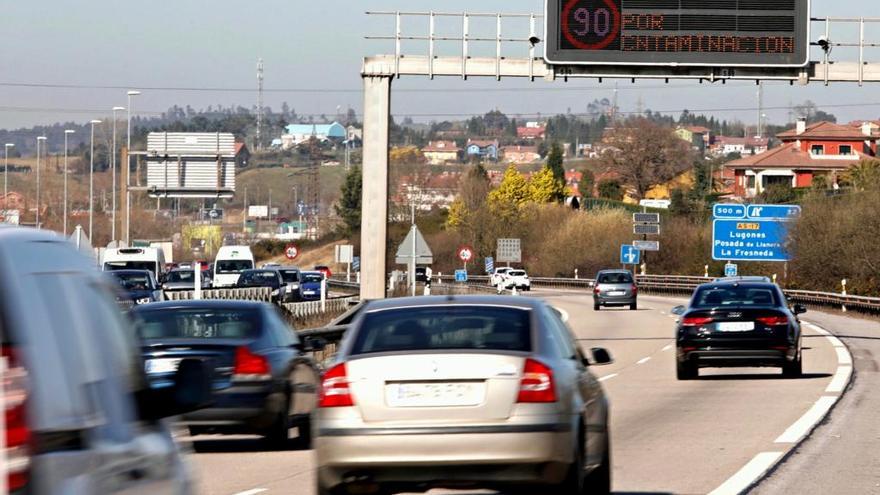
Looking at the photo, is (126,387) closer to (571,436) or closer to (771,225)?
(571,436)

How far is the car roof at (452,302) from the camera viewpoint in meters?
10.7

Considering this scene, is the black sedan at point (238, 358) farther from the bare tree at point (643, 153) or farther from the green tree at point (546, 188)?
the green tree at point (546, 188)

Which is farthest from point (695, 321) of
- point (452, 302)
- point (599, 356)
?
point (452, 302)


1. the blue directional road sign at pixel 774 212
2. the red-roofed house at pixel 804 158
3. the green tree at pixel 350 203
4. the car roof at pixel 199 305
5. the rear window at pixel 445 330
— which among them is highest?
the red-roofed house at pixel 804 158

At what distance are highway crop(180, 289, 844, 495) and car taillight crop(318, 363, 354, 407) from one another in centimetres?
205

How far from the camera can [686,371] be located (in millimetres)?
25406

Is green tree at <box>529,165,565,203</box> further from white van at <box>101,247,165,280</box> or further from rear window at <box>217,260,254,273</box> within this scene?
white van at <box>101,247,165,280</box>

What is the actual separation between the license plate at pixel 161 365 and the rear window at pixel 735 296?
1209cm

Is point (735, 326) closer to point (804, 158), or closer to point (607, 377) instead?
point (607, 377)

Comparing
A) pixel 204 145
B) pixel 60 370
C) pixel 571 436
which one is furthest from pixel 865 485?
pixel 204 145

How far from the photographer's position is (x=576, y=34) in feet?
114

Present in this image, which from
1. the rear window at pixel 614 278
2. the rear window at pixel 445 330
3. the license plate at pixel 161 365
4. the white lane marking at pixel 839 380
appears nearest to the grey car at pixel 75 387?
the rear window at pixel 445 330

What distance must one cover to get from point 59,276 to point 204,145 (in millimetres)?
60694

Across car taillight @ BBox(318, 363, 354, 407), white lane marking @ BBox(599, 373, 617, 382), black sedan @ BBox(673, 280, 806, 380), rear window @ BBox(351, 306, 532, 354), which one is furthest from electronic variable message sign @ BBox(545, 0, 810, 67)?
car taillight @ BBox(318, 363, 354, 407)
